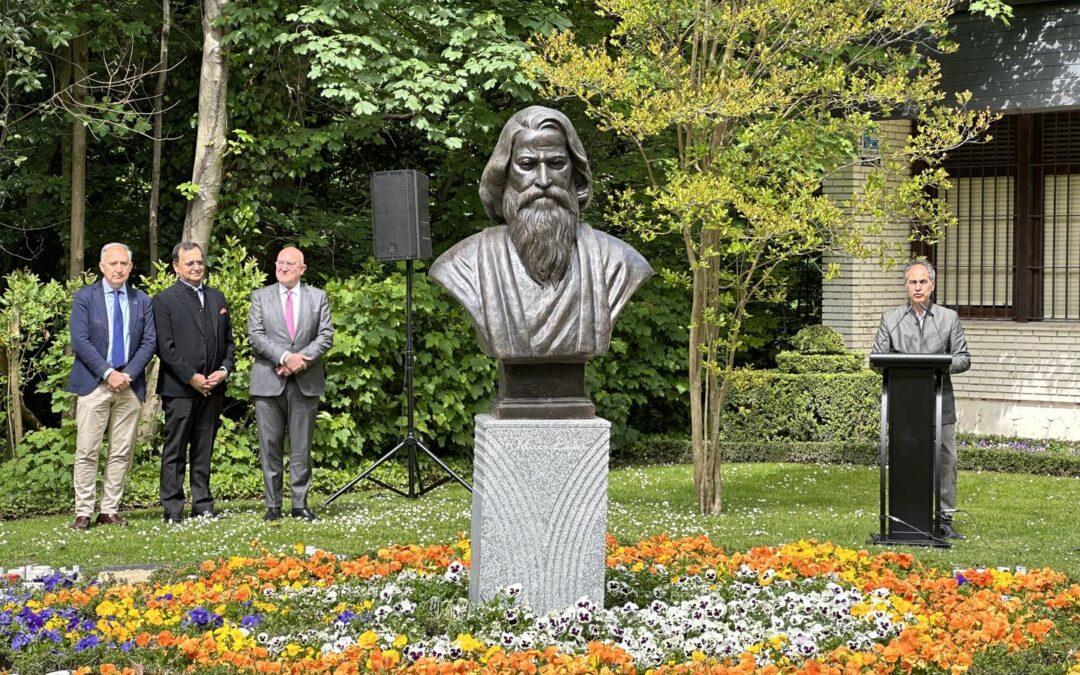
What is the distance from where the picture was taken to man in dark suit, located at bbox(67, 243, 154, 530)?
32.6ft

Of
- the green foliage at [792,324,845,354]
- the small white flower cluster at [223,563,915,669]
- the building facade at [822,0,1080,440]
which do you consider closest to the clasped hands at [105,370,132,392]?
the small white flower cluster at [223,563,915,669]

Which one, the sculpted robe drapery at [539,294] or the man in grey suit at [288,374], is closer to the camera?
the sculpted robe drapery at [539,294]

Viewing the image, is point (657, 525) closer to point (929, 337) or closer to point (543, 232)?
point (929, 337)

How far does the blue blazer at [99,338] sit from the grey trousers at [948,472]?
567 cm

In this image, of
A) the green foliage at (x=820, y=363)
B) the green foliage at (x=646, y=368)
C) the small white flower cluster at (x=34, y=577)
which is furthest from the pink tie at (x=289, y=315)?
the green foliage at (x=820, y=363)

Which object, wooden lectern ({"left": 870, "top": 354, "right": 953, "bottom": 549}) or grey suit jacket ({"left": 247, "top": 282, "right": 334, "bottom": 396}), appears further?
grey suit jacket ({"left": 247, "top": 282, "right": 334, "bottom": 396})

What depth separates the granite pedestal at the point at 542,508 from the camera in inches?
245

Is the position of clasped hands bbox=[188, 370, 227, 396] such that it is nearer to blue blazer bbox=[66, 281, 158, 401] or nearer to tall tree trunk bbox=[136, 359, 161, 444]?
blue blazer bbox=[66, 281, 158, 401]

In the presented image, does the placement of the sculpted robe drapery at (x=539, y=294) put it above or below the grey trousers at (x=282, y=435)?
above

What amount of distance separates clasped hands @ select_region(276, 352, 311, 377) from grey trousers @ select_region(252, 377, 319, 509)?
13cm

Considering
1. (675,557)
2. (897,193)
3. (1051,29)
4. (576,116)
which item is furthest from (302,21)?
(1051,29)

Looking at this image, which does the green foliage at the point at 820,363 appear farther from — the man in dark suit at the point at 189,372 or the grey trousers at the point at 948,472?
the man in dark suit at the point at 189,372

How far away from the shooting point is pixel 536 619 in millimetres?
6062

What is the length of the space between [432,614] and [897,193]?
574cm
